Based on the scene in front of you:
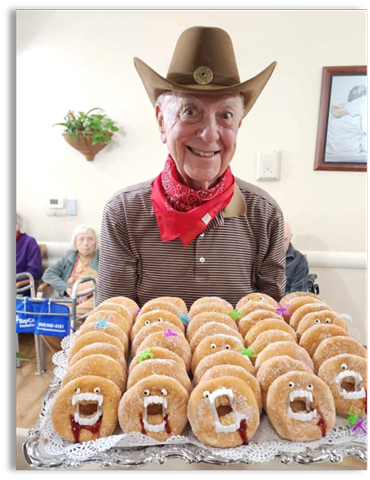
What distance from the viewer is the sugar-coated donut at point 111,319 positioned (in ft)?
3.28

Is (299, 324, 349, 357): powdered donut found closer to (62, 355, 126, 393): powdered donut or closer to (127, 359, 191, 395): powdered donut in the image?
(127, 359, 191, 395): powdered donut

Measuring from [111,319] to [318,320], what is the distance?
56 cm

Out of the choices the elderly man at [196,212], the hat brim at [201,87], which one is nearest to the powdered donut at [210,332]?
the elderly man at [196,212]

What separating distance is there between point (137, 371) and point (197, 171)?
66 cm

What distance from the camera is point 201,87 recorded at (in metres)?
1.10

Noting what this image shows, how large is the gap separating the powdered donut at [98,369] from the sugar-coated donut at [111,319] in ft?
0.59

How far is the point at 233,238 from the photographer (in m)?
1.35

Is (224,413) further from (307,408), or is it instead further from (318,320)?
(318,320)

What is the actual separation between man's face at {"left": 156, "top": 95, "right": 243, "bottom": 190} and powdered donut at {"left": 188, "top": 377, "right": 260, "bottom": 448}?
691 mm

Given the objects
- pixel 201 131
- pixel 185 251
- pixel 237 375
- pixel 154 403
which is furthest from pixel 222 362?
pixel 201 131

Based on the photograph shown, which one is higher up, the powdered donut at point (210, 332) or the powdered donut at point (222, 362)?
the powdered donut at point (210, 332)

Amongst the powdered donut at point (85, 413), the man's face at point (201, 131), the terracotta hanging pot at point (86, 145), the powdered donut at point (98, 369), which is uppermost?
the terracotta hanging pot at point (86, 145)

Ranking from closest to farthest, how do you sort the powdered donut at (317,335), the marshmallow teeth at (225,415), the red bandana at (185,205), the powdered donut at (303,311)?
1. the marshmallow teeth at (225,415)
2. the powdered donut at (317,335)
3. the powdered donut at (303,311)
4. the red bandana at (185,205)

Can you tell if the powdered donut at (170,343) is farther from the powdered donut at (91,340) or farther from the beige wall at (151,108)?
the beige wall at (151,108)
